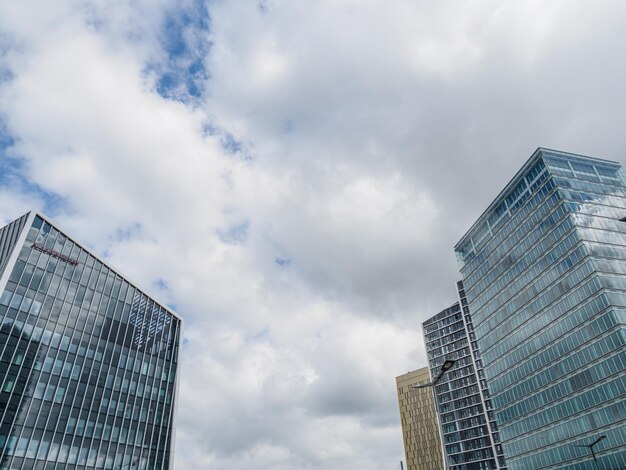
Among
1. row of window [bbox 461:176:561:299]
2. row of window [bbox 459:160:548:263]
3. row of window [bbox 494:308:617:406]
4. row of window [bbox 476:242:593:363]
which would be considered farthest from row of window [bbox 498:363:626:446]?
row of window [bbox 459:160:548:263]

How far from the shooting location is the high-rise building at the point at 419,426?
16650 cm

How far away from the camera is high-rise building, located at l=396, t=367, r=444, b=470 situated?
546 feet

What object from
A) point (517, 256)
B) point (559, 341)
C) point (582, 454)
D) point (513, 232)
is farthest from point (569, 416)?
point (513, 232)

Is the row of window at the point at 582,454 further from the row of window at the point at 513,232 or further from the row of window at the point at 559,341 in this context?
the row of window at the point at 513,232

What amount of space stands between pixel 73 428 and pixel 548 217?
91635mm

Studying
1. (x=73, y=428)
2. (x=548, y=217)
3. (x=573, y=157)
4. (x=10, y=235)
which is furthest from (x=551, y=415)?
(x=10, y=235)

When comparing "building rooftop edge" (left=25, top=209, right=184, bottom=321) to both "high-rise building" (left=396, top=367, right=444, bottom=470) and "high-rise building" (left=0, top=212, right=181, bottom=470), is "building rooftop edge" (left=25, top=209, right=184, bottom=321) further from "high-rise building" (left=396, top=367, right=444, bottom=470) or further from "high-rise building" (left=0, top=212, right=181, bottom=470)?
"high-rise building" (left=396, top=367, right=444, bottom=470)

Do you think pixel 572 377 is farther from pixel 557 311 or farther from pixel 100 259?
pixel 100 259

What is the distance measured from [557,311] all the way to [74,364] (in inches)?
3344

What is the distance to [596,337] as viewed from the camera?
72125mm

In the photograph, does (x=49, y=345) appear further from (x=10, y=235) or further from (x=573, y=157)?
(x=573, y=157)

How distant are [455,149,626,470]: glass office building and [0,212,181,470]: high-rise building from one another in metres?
69.3

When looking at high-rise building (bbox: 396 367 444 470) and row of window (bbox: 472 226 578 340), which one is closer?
row of window (bbox: 472 226 578 340)

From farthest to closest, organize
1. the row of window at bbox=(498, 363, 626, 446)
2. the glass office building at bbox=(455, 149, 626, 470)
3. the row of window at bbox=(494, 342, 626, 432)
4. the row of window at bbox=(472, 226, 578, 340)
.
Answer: the row of window at bbox=(472, 226, 578, 340), the glass office building at bbox=(455, 149, 626, 470), the row of window at bbox=(494, 342, 626, 432), the row of window at bbox=(498, 363, 626, 446)
